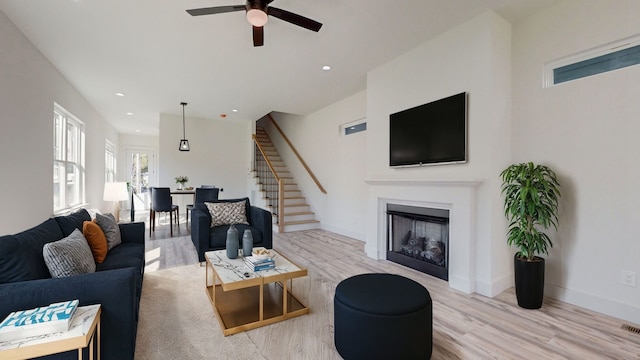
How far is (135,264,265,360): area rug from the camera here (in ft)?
6.21

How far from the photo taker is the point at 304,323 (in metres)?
2.29

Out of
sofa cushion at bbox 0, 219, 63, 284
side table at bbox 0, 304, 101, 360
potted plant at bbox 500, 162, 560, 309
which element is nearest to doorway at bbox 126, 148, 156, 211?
sofa cushion at bbox 0, 219, 63, 284

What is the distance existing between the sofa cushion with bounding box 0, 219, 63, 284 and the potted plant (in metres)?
3.71

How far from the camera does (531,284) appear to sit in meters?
2.53

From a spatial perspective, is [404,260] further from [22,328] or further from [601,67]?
[22,328]

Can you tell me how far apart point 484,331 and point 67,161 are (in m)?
6.07

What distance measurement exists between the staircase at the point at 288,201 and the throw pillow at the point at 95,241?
3758 millimetres

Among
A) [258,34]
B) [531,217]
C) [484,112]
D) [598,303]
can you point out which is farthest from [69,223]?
[598,303]

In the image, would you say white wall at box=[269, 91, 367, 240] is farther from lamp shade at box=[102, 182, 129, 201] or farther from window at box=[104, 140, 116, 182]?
window at box=[104, 140, 116, 182]

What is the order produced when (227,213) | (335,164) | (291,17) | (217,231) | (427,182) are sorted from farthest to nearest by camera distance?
(335,164), (227,213), (217,231), (427,182), (291,17)

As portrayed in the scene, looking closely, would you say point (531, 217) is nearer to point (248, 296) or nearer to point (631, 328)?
point (631, 328)

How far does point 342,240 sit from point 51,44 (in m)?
4.96

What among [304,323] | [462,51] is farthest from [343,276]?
[462,51]

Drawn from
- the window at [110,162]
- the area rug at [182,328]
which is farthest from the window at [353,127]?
the window at [110,162]
